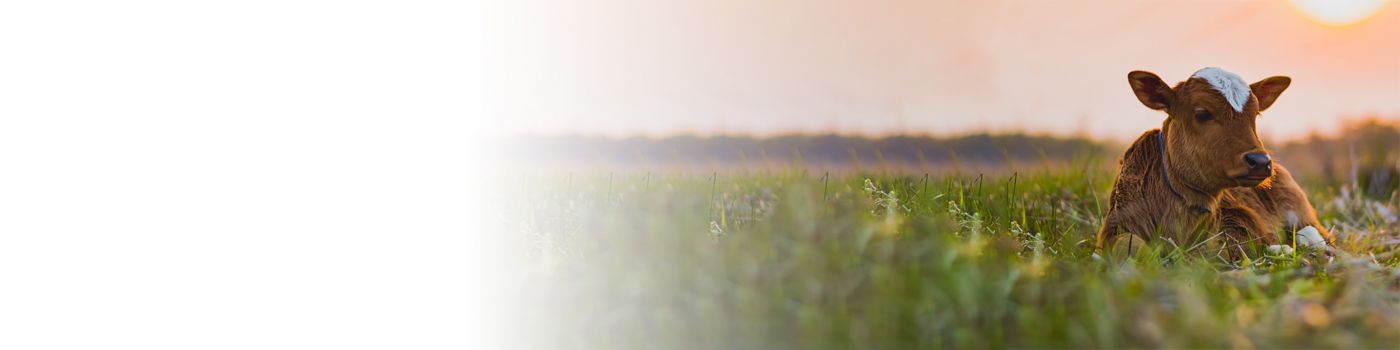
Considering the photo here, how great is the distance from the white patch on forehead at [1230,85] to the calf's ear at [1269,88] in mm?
274

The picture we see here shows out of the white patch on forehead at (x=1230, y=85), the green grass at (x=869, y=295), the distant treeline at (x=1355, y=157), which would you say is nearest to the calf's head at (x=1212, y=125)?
the white patch on forehead at (x=1230, y=85)

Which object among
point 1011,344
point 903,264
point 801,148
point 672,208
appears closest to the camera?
point 1011,344

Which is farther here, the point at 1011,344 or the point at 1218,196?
the point at 1218,196

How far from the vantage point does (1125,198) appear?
597cm

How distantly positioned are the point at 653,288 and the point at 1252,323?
1.77 m

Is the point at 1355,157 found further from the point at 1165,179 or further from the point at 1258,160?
the point at 1258,160

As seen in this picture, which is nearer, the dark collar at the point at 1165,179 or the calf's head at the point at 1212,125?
the calf's head at the point at 1212,125

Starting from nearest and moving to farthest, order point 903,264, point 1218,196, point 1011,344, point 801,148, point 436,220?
1. point 1011,344
2. point 903,264
3. point 436,220
4. point 1218,196
5. point 801,148

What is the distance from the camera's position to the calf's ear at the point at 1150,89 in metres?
5.64

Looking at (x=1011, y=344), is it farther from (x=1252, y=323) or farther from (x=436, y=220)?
(x=436, y=220)

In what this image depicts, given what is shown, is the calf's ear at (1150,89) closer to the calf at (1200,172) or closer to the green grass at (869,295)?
the calf at (1200,172)

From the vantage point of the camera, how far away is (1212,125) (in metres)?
5.50

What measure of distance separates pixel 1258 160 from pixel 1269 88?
775 millimetres

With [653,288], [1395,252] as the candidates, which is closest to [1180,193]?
[1395,252]
